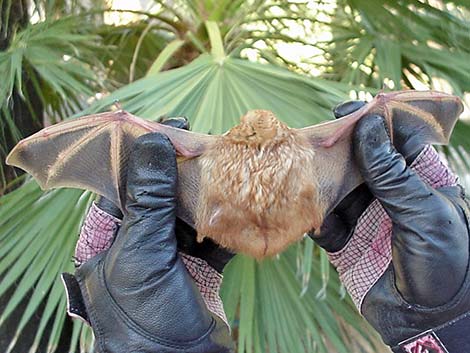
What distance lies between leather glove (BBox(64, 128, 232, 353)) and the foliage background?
0.33 meters

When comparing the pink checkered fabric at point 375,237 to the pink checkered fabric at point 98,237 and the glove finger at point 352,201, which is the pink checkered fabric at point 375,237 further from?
the pink checkered fabric at point 98,237

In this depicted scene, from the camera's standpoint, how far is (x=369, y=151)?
0.63 metres

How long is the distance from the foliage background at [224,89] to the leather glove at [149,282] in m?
0.33

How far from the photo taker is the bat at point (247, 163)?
1.94 ft

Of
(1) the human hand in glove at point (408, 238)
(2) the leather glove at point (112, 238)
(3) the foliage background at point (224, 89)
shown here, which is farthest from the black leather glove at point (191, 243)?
(3) the foliage background at point (224, 89)

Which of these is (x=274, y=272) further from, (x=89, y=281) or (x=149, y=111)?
(x=89, y=281)

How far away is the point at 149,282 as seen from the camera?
23.5 inches

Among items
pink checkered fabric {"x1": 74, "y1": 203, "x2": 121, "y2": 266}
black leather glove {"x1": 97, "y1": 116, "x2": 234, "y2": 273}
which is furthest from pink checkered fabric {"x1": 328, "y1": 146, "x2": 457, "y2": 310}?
pink checkered fabric {"x1": 74, "y1": 203, "x2": 121, "y2": 266}

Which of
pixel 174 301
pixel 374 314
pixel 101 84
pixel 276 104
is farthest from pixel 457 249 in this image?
pixel 101 84

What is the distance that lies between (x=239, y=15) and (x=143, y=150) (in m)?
0.78

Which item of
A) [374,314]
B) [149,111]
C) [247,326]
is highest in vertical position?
[149,111]

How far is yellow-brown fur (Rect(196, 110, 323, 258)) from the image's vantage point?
0.58 m

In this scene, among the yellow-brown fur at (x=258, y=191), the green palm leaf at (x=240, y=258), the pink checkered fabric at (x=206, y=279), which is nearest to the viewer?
the yellow-brown fur at (x=258, y=191)

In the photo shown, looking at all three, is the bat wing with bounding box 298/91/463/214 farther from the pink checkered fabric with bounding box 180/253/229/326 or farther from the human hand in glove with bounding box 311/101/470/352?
the pink checkered fabric with bounding box 180/253/229/326
